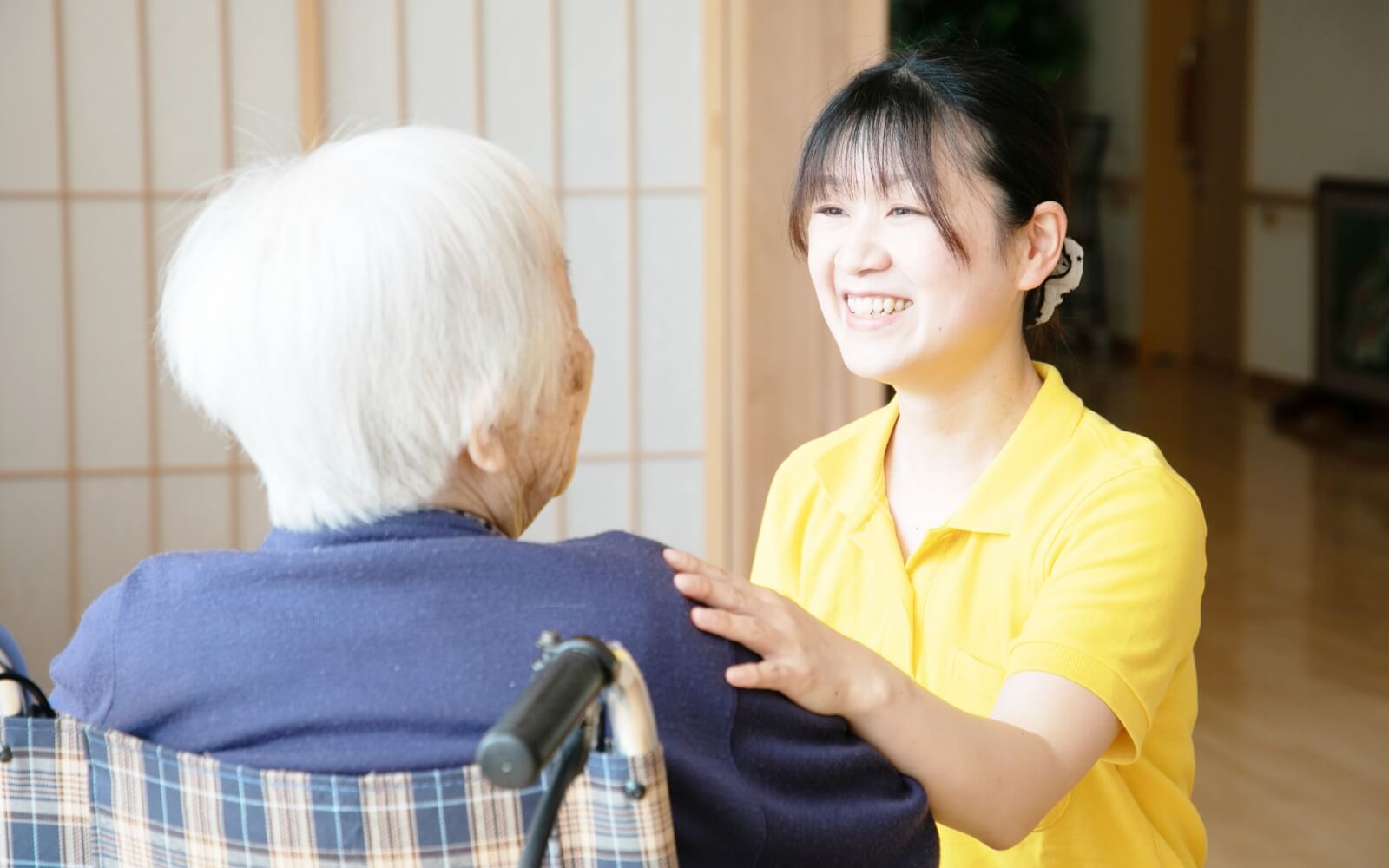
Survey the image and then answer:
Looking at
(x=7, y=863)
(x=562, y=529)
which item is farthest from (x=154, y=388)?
(x=7, y=863)

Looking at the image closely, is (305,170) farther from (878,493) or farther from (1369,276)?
(1369,276)

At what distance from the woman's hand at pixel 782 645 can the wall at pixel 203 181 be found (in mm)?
2372

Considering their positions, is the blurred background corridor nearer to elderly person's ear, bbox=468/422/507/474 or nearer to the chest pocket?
the chest pocket

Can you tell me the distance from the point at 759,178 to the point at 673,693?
243 centimetres

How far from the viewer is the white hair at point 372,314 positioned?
93 cm

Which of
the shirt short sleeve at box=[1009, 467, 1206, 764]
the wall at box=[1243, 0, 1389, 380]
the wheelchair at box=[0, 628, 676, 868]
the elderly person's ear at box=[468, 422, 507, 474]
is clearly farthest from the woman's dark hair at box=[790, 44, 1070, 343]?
the wall at box=[1243, 0, 1389, 380]

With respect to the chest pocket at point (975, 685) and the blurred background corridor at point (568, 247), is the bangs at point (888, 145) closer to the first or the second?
the chest pocket at point (975, 685)

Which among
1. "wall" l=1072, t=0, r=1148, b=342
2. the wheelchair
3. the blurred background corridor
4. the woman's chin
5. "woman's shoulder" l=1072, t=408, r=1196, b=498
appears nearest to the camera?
the wheelchair

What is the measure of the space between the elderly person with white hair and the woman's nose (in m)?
0.49

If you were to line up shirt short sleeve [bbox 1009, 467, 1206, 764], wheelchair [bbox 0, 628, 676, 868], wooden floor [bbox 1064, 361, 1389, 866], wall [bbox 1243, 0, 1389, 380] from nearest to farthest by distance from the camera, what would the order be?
wheelchair [bbox 0, 628, 676, 868] → shirt short sleeve [bbox 1009, 467, 1206, 764] → wooden floor [bbox 1064, 361, 1389, 866] → wall [bbox 1243, 0, 1389, 380]

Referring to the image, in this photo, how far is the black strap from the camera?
39.2 inches

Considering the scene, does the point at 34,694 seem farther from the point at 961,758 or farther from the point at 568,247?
the point at 568,247

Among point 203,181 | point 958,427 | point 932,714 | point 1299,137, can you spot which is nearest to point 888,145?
point 958,427

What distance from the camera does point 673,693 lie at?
3.03 ft
